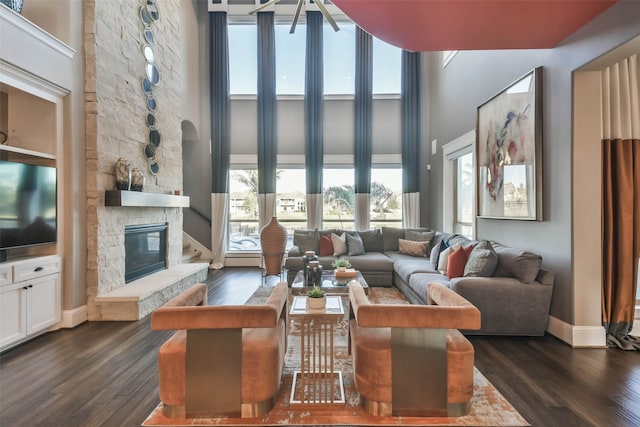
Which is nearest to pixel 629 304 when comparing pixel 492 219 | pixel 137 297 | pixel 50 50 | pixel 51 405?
pixel 492 219

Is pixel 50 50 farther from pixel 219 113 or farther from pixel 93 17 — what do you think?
pixel 219 113

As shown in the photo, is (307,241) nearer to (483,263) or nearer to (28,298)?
(483,263)

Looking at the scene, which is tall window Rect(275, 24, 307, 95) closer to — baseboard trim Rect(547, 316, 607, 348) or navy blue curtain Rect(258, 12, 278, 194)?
navy blue curtain Rect(258, 12, 278, 194)

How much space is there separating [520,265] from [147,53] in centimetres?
562

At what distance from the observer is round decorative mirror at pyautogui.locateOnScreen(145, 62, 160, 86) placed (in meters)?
4.69

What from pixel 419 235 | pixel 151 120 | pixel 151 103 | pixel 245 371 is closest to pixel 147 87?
pixel 151 103

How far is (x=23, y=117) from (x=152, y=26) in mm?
2465

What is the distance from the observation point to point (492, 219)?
4.25 meters

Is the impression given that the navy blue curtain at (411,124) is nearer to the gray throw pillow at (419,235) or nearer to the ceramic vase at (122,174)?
the gray throw pillow at (419,235)

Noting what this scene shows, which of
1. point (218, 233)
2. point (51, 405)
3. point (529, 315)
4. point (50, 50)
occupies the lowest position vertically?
point (51, 405)

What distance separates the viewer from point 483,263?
327cm

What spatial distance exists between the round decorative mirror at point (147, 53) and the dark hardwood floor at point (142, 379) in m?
3.79

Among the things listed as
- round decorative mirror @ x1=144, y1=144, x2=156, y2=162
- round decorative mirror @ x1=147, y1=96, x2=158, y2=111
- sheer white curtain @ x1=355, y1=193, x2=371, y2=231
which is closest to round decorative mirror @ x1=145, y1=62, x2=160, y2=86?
round decorative mirror @ x1=147, y1=96, x2=158, y2=111

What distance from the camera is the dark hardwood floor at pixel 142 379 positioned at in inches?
77.2
